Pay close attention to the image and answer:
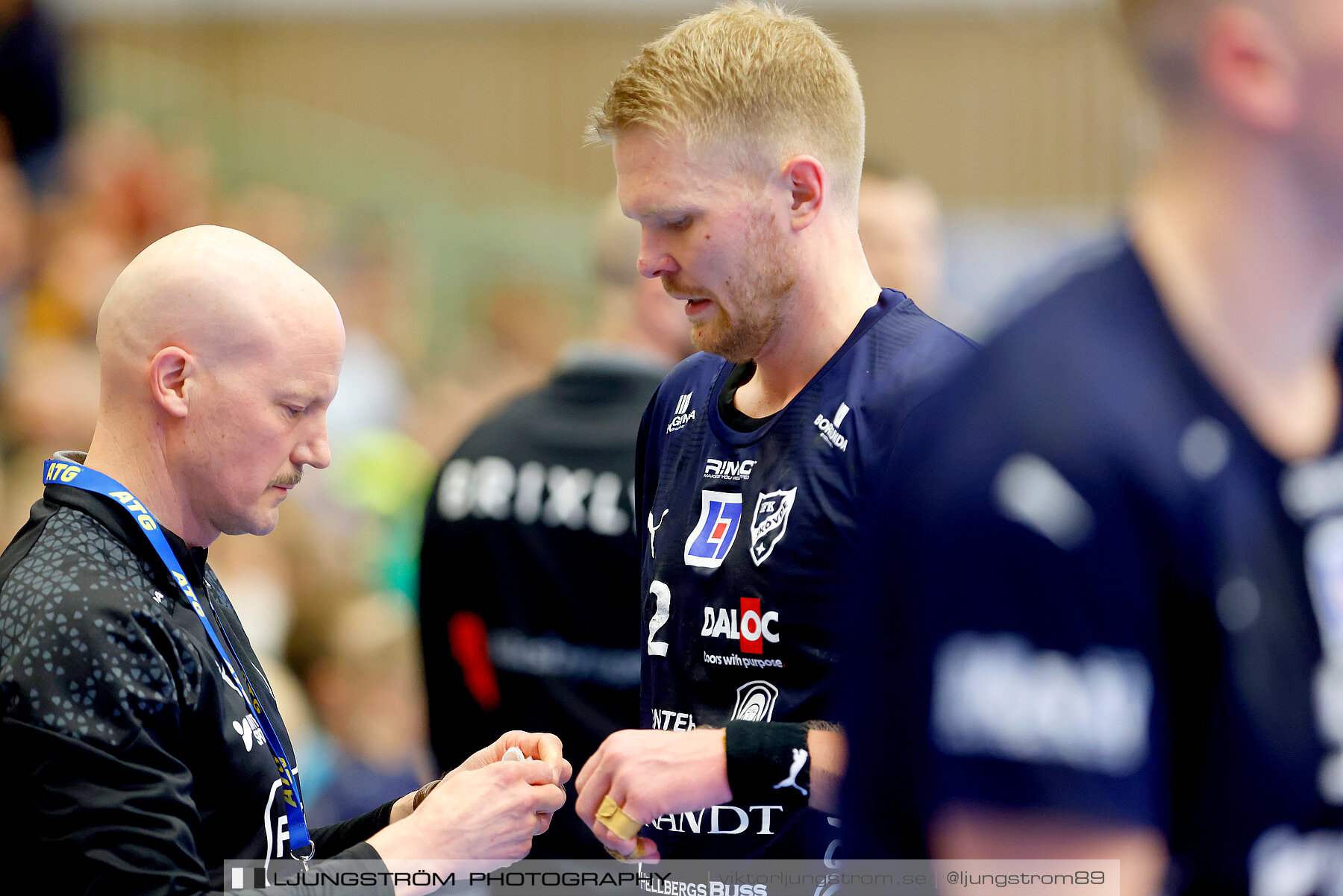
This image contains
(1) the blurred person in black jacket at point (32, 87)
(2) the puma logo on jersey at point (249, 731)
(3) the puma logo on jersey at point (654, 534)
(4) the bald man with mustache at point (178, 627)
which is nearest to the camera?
(4) the bald man with mustache at point (178, 627)

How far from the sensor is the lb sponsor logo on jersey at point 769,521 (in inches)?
83.2

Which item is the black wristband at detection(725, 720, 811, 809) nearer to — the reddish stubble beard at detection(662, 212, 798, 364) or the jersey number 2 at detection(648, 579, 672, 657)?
the jersey number 2 at detection(648, 579, 672, 657)

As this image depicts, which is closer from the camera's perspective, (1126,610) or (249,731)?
(1126,610)

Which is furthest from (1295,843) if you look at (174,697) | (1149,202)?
(174,697)

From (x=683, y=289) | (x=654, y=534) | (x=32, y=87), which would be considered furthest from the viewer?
(x=32, y=87)

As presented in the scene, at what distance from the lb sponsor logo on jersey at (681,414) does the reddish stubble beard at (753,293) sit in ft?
0.69

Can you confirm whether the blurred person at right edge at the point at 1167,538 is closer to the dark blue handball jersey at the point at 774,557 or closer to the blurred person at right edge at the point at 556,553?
A: the dark blue handball jersey at the point at 774,557

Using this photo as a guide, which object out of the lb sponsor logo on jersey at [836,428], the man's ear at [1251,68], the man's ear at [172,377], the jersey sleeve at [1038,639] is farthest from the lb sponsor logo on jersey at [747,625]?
the man's ear at [1251,68]

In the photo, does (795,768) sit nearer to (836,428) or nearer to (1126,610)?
(836,428)

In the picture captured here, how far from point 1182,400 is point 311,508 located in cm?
620

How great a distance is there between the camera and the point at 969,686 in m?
1.06

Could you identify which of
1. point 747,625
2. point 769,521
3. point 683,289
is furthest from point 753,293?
point 747,625

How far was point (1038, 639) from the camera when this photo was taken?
1038 millimetres

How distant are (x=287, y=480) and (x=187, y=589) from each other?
224 millimetres
